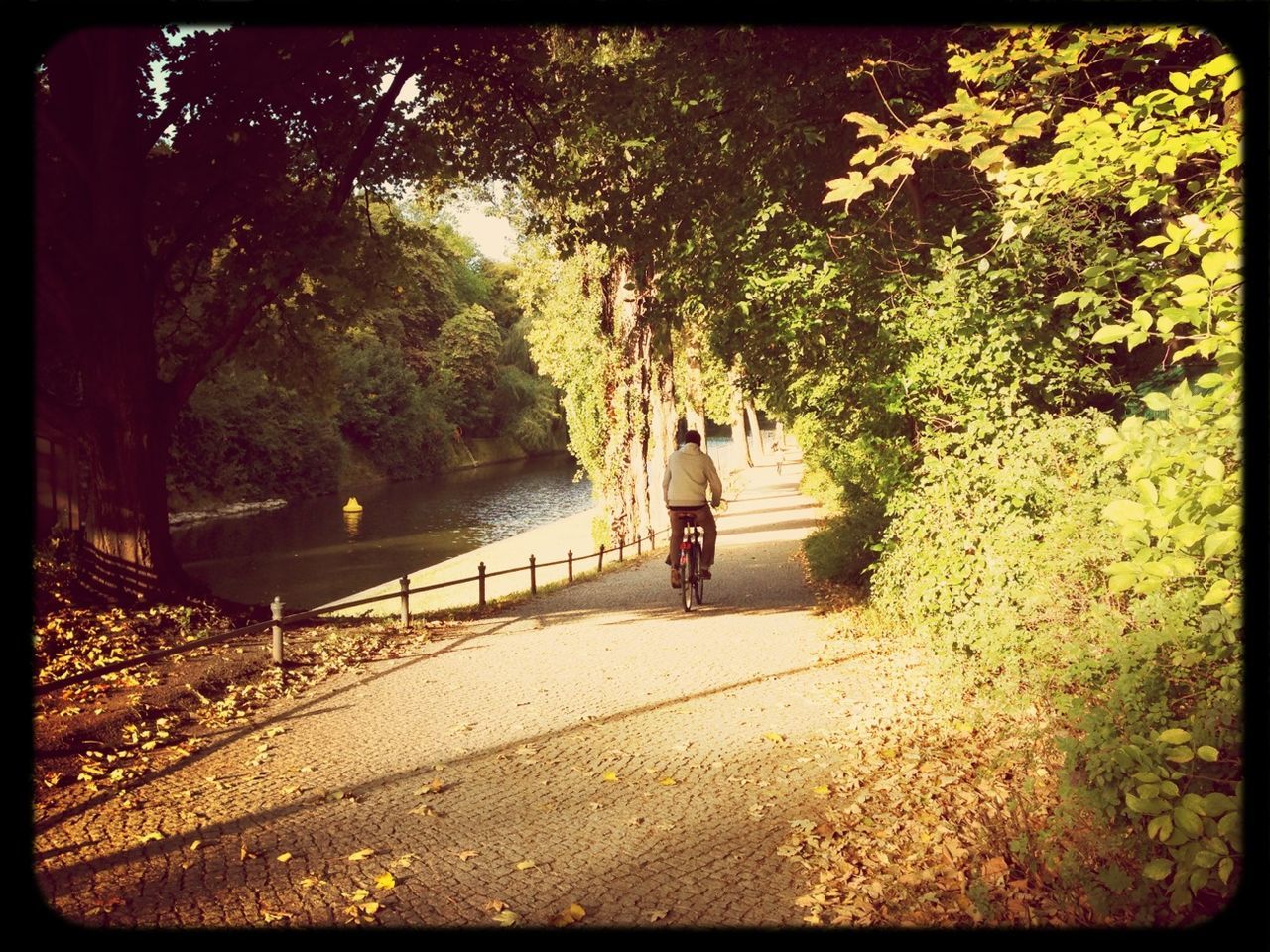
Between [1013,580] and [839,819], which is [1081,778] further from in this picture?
[1013,580]

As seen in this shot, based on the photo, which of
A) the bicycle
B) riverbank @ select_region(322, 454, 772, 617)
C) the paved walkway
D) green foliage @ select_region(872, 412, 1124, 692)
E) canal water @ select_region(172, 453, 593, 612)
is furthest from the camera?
canal water @ select_region(172, 453, 593, 612)

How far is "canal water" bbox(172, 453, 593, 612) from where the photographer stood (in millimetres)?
29406

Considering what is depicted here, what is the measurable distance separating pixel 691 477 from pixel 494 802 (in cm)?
696

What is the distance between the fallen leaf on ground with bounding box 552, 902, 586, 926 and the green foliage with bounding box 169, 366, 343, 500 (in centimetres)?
3415

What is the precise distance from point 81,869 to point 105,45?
8770 mm

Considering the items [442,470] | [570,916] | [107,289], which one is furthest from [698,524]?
[442,470]

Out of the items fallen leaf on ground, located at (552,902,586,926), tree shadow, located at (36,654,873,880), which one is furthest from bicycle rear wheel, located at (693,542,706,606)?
fallen leaf on ground, located at (552,902,586,926)

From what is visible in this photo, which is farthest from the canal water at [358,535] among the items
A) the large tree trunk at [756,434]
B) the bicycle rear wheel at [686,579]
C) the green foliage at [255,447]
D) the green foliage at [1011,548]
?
the green foliage at [1011,548]

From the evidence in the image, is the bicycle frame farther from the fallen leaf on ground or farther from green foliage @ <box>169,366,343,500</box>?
green foliage @ <box>169,366,343,500</box>

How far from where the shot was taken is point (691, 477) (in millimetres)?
11789

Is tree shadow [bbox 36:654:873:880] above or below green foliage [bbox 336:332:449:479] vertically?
below

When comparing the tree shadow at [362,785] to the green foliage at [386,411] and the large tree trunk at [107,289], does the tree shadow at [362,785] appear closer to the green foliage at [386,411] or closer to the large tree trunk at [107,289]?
the large tree trunk at [107,289]

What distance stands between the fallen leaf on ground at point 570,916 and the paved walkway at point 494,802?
4 centimetres

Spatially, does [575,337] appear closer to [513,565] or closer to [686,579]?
[513,565]
